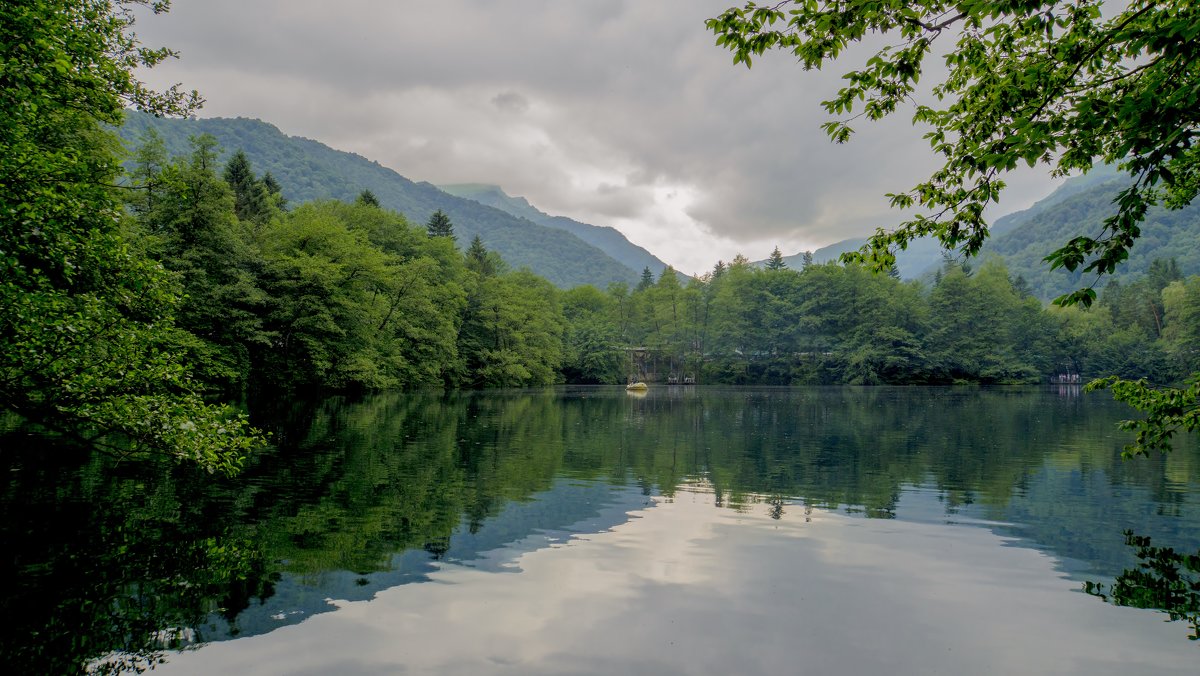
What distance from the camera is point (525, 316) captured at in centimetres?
9250

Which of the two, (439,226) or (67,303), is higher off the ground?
(439,226)

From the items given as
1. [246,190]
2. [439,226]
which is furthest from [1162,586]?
[439,226]

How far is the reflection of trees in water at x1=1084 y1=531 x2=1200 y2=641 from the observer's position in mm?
8781

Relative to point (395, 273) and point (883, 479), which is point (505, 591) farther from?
point (395, 273)

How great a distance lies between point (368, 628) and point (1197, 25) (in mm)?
9439

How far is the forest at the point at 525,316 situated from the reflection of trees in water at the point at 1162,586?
1472 inches

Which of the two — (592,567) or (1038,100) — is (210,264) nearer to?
(592,567)

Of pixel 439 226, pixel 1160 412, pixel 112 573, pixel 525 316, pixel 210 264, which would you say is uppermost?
pixel 439 226

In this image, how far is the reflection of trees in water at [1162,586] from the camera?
346 inches

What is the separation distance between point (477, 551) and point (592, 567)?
214 centimetres

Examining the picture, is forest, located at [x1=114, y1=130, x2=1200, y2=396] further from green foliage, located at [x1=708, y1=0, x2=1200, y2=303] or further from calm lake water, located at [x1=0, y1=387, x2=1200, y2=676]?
green foliage, located at [x1=708, y1=0, x2=1200, y2=303]

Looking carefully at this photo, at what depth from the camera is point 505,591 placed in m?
9.38

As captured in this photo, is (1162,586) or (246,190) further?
(246,190)

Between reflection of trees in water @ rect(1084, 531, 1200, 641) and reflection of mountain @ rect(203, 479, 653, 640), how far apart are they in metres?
8.40
